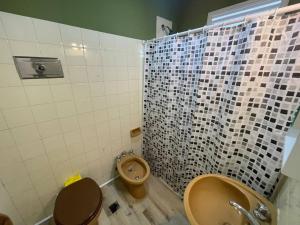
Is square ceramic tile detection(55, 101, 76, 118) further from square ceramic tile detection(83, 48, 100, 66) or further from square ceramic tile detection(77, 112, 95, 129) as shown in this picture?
square ceramic tile detection(83, 48, 100, 66)


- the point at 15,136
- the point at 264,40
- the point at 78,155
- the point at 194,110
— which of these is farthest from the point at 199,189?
the point at 15,136

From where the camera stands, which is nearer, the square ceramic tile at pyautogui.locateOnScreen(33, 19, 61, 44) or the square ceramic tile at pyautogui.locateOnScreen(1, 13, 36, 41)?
the square ceramic tile at pyautogui.locateOnScreen(1, 13, 36, 41)

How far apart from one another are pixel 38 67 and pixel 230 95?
1472mm

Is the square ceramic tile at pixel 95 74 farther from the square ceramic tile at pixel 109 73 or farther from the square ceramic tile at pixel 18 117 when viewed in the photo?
the square ceramic tile at pixel 18 117

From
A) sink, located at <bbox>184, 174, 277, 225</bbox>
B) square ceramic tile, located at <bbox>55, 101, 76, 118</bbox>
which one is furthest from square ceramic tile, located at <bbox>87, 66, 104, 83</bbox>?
sink, located at <bbox>184, 174, 277, 225</bbox>

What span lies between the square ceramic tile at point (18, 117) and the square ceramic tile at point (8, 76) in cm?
20

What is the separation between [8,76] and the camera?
95cm

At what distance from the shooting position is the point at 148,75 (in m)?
1.68

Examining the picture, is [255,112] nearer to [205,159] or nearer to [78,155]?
[205,159]

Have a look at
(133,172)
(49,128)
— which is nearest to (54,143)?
(49,128)

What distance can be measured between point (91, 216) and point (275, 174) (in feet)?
4.51

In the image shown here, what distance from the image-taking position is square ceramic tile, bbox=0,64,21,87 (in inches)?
36.6

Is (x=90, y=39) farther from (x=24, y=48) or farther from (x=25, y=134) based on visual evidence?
(x=25, y=134)

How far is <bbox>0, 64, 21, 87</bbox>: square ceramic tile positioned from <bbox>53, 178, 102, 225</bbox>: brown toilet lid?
1023mm
